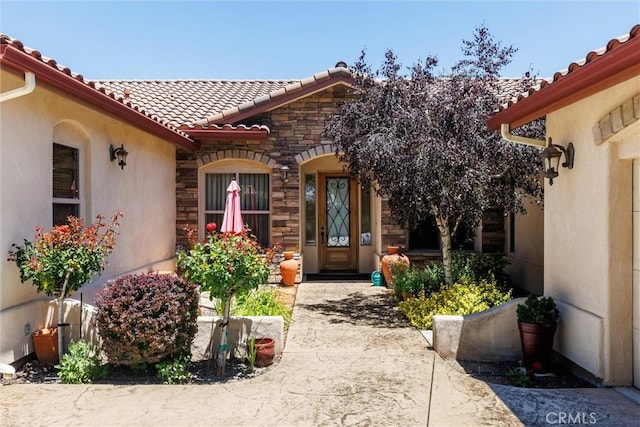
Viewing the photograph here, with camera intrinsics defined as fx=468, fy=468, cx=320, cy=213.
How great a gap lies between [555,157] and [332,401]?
3735 millimetres

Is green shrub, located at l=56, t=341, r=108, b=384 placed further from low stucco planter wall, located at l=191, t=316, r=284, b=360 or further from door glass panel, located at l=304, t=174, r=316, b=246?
door glass panel, located at l=304, t=174, r=316, b=246

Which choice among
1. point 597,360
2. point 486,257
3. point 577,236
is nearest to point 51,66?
point 577,236

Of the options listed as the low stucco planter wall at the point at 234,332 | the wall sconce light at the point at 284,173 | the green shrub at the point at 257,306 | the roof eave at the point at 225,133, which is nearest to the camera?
the low stucco planter wall at the point at 234,332

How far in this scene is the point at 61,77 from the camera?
5.05m

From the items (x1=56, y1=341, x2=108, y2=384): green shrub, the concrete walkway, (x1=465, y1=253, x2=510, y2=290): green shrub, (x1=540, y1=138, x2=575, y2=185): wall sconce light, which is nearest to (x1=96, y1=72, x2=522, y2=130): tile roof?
(x1=540, y1=138, x2=575, y2=185): wall sconce light

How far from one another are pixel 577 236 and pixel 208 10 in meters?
7.28

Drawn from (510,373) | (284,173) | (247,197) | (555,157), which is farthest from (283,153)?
(510,373)

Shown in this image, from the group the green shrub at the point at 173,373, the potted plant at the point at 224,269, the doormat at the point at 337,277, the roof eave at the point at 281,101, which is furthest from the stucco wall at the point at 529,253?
the green shrub at the point at 173,373

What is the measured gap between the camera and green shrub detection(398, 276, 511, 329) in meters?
6.87

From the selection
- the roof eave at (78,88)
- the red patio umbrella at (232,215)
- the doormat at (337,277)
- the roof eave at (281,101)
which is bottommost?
the doormat at (337,277)

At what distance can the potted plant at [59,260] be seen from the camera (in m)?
4.85

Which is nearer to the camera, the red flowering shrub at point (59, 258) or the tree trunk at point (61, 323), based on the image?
the red flowering shrub at point (59, 258)

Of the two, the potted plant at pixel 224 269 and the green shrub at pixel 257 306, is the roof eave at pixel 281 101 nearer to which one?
the green shrub at pixel 257 306

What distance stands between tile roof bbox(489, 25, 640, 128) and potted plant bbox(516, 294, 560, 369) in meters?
2.34
